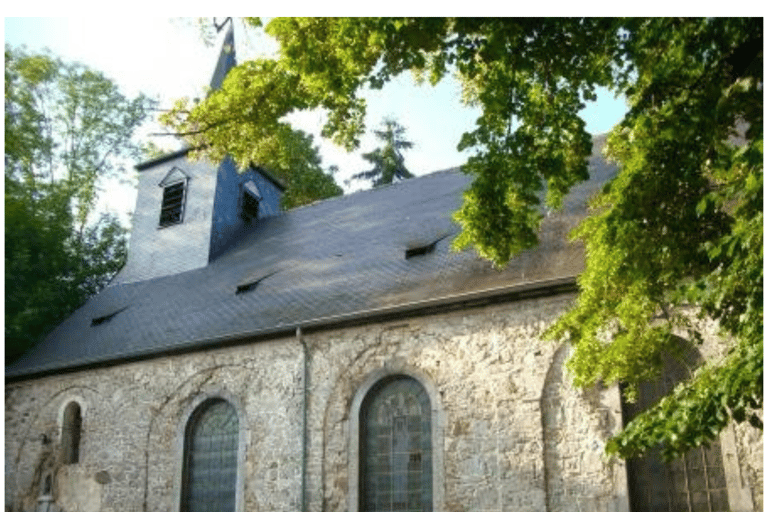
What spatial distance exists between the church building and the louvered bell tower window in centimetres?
278

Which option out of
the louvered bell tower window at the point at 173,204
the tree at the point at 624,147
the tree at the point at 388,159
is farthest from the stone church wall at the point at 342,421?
the tree at the point at 388,159

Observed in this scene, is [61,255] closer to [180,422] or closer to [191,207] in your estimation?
[191,207]

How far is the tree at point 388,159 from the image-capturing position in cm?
2772

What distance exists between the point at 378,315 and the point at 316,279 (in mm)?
2469

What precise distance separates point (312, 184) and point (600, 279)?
1877cm

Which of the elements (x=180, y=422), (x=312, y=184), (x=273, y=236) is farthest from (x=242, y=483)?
(x=312, y=184)

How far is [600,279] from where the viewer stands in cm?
546

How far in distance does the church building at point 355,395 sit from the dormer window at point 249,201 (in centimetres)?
300

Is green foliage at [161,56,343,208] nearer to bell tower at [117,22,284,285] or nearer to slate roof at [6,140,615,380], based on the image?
slate roof at [6,140,615,380]

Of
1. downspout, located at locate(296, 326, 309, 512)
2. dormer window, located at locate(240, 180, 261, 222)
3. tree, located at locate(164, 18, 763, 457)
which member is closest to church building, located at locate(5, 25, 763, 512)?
downspout, located at locate(296, 326, 309, 512)

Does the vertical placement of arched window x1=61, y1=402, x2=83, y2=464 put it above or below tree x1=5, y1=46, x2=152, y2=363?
below

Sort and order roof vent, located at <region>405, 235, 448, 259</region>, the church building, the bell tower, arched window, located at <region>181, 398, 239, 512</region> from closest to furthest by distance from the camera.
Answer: the church building < arched window, located at <region>181, 398, 239, 512</region> < roof vent, located at <region>405, 235, 448, 259</region> < the bell tower

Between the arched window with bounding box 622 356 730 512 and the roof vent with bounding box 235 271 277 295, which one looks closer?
the arched window with bounding box 622 356 730 512

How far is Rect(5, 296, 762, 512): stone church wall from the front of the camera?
852 centimetres
